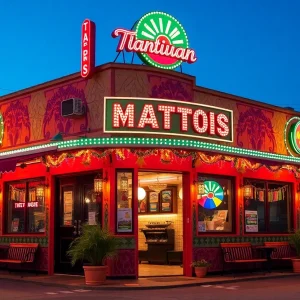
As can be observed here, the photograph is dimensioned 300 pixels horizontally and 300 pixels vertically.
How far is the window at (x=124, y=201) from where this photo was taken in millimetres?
17609

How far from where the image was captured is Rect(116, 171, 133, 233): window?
17.6m

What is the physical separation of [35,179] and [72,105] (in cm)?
367

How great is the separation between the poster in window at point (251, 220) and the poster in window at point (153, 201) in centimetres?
476

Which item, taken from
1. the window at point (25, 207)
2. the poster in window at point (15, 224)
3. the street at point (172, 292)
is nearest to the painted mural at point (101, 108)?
the window at point (25, 207)

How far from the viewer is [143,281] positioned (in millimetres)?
17125

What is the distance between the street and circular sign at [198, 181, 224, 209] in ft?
10.8

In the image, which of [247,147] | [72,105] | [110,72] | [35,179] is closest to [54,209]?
[35,179]

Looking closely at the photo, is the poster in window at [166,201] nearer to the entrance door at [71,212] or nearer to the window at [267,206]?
the window at [267,206]

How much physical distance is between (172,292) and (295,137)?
10238 millimetres

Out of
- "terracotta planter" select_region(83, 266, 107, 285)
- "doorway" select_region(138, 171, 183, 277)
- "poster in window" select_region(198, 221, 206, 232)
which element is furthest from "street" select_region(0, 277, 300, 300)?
"doorway" select_region(138, 171, 183, 277)

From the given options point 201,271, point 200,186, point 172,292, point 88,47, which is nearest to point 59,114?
point 88,47

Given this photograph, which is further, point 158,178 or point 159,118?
point 158,178

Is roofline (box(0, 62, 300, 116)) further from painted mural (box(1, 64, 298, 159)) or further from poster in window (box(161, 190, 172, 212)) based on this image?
poster in window (box(161, 190, 172, 212))

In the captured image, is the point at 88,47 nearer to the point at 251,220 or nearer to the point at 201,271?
the point at 201,271
